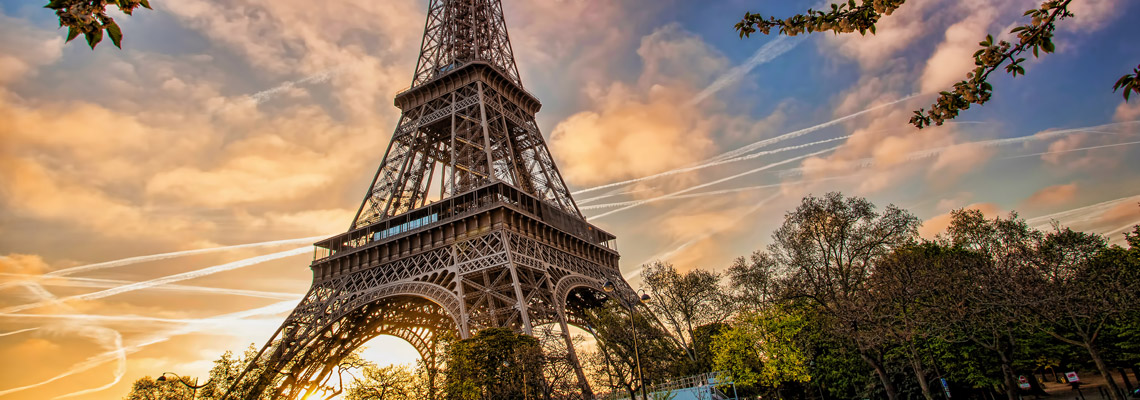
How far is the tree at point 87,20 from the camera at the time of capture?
3447 mm

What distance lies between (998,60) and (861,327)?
27.7 metres

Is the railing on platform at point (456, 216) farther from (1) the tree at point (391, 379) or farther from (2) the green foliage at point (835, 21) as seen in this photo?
(2) the green foliage at point (835, 21)

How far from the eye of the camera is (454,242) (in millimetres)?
37531

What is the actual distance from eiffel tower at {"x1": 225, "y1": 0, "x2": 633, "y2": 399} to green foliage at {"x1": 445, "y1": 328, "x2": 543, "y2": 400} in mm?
3071

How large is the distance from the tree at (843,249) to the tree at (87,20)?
1081 inches

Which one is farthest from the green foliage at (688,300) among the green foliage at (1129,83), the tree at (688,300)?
the green foliage at (1129,83)

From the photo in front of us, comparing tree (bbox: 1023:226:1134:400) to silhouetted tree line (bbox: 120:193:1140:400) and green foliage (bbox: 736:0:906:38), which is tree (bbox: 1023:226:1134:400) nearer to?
silhouetted tree line (bbox: 120:193:1140:400)

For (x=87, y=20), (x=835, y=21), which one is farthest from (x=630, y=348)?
(x=87, y=20)

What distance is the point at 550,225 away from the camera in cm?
4072

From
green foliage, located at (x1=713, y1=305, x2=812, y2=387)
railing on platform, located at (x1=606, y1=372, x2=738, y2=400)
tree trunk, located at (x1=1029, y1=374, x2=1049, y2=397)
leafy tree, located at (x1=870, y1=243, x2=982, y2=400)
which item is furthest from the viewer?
tree trunk, located at (x1=1029, y1=374, x2=1049, y2=397)

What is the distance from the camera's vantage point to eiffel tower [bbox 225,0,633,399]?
34500 millimetres

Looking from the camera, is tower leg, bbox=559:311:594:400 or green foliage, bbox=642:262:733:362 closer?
tower leg, bbox=559:311:594:400

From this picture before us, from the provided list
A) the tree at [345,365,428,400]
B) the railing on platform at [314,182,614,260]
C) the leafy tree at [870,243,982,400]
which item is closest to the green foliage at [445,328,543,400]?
the tree at [345,365,428,400]

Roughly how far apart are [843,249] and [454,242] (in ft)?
78.0
